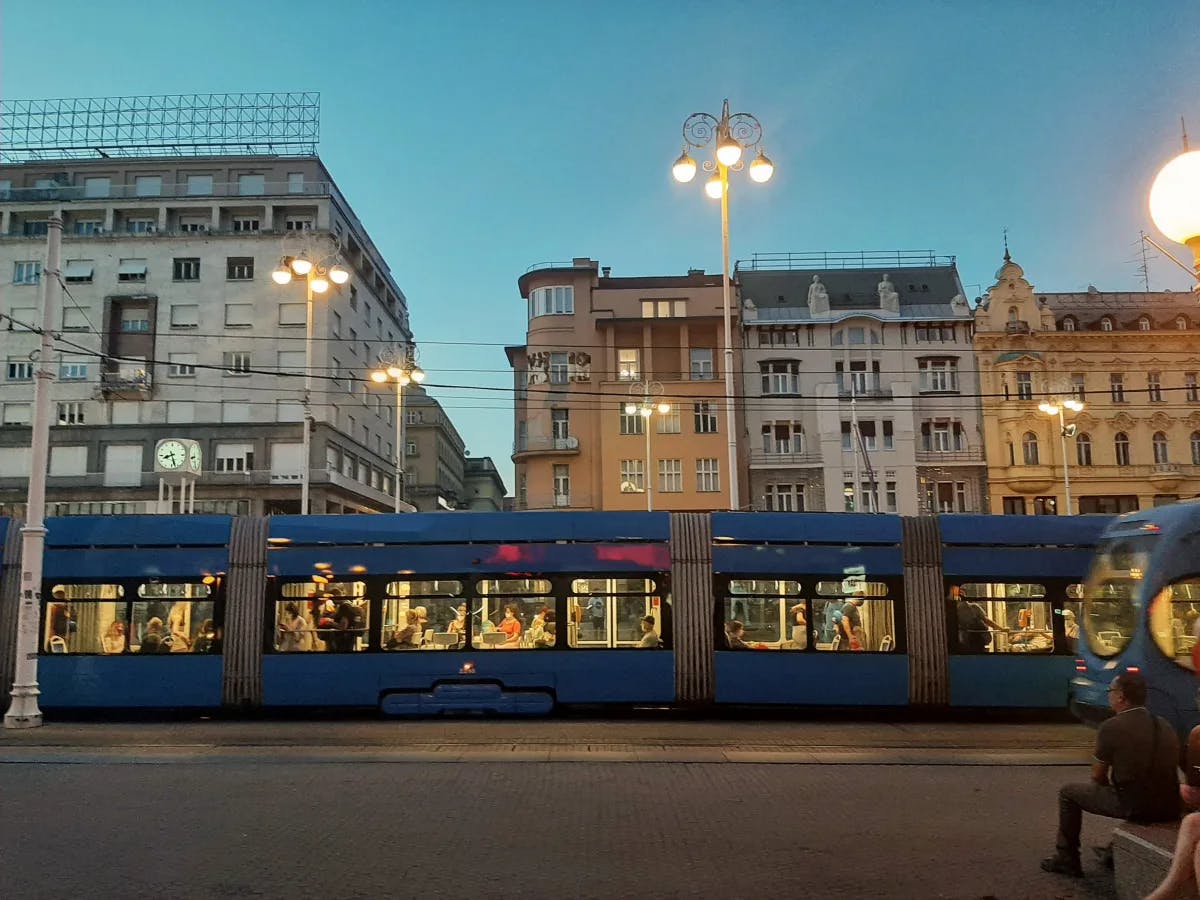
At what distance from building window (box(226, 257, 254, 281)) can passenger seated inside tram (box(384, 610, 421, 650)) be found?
44.5 m

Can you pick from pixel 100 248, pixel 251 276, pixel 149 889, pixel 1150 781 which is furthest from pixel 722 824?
pixel 100 248

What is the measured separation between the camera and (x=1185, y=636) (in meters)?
12.1

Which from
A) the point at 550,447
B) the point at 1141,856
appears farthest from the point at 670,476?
the point at 1141,856

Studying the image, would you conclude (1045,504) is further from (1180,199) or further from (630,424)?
(1180,199)

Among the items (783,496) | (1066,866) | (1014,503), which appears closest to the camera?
(1066,866)

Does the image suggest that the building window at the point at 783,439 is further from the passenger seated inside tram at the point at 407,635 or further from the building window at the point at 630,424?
the passenger seated inside tram at the point at 407,635

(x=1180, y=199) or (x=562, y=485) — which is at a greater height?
(x=562, y=485)

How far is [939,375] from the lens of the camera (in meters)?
51.3

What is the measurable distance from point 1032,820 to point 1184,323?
168 ft

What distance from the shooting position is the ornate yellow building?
4978cm

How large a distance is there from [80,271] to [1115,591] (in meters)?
56.7

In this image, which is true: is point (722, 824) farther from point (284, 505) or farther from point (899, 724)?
point (284, 505)

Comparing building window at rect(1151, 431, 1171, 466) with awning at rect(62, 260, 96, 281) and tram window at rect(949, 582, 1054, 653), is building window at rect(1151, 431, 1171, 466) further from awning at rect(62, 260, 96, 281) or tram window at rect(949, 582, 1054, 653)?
awning at rect(62, 260, 96, 281)

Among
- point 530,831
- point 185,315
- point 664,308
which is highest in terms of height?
point 185,315
